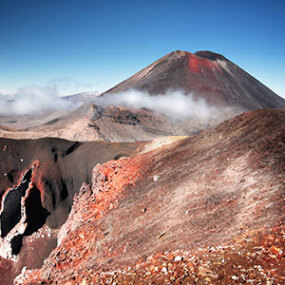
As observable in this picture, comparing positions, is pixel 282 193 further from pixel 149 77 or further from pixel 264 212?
pixel 149 77

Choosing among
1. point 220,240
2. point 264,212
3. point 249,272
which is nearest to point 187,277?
point 249,272

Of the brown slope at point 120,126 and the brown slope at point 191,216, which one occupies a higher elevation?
the brown slope at point 120,126

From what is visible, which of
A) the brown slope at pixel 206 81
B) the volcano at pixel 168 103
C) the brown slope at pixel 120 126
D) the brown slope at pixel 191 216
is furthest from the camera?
the brown slope at pixel 206 81

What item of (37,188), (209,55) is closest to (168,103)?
(209,55)

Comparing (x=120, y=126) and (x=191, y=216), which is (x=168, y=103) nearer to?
(x=120, y=126)

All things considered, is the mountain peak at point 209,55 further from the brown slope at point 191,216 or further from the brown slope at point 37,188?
the brown slope at point 191,216

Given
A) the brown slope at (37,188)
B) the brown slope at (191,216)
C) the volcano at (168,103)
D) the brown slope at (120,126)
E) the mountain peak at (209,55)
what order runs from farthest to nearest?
the mountain peak at (209,55) → the volcano at (168,103) → the brown slope at (120,126) → the brown slope at (37,188) → the brown slope at (191,216)

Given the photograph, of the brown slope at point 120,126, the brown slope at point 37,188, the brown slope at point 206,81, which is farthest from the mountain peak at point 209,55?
the brown slope at point 37,188

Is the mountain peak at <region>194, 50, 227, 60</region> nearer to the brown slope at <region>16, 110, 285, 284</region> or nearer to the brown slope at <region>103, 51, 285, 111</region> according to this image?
the brown slope at <region>103, 51, 285, 111</region>
